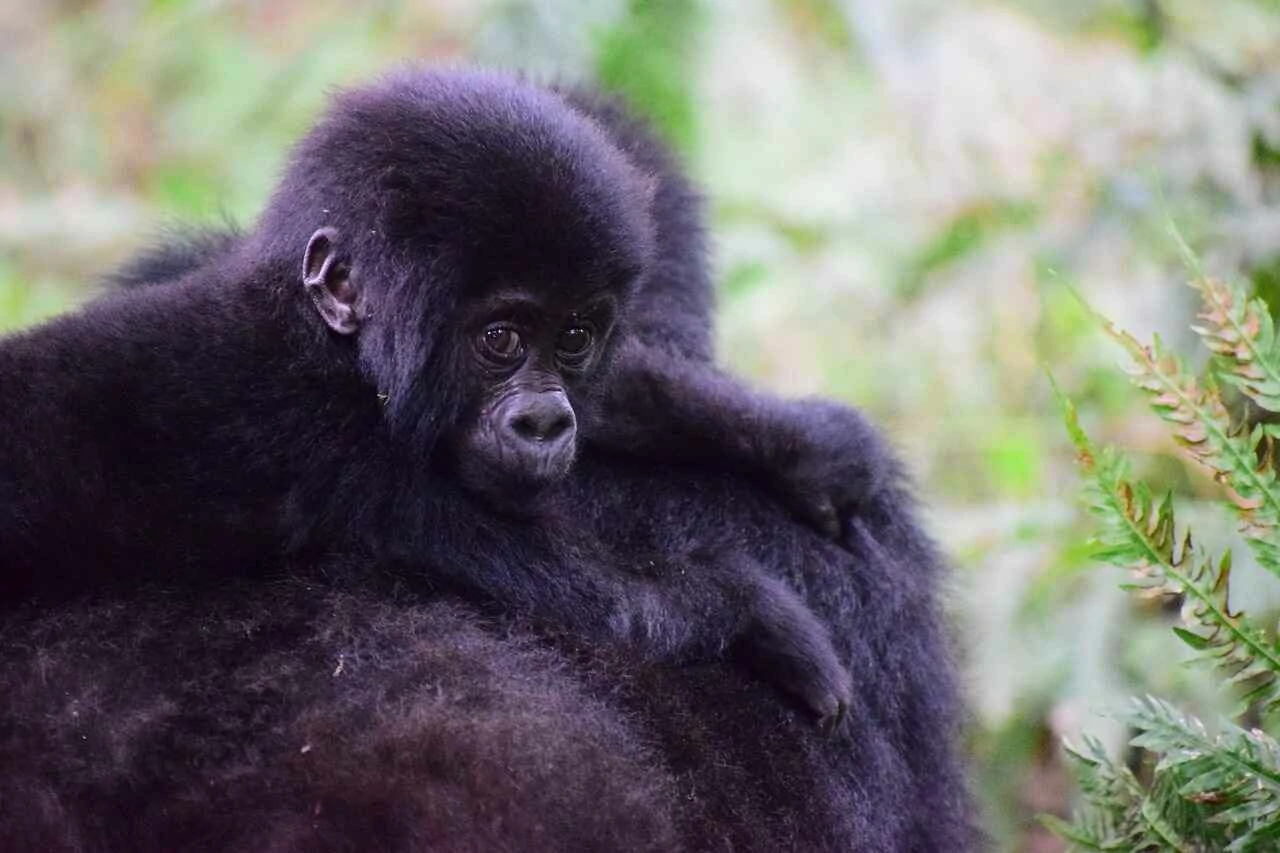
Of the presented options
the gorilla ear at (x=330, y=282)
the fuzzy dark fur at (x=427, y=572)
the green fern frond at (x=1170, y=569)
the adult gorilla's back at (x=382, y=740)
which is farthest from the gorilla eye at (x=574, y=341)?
the green fern frond at (x=1170, y=569)

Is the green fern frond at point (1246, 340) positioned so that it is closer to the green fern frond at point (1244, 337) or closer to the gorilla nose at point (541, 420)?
the green fern frond at point (1244, 337)

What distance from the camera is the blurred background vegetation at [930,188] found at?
177 inches

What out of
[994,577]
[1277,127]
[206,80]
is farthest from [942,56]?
[206,80]

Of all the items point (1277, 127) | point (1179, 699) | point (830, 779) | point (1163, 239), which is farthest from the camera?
point (1163, 239)

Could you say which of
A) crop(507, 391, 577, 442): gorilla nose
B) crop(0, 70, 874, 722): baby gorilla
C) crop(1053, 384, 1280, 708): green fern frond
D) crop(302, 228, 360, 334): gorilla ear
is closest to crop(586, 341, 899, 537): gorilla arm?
crop(0, 70, 874, 722): baby gorilla

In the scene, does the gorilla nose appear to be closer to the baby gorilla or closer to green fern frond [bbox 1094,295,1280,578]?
the baby gorilla

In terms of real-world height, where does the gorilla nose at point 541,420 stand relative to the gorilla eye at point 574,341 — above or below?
below

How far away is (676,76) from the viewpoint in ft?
19.7

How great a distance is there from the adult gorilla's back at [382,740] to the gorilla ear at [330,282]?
0.45 meters

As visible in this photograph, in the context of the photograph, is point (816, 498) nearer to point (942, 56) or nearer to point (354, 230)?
point (354, 230)

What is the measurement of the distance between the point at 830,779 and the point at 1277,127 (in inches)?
119

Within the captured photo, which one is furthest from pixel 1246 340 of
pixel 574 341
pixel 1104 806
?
pixel 574 341

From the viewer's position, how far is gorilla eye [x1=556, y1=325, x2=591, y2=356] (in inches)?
107

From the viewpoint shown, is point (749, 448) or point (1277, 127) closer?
point (749, 448)
